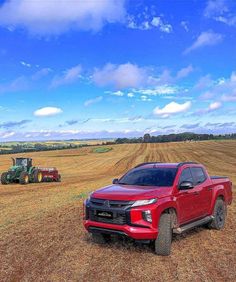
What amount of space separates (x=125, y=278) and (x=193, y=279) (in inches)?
43.6

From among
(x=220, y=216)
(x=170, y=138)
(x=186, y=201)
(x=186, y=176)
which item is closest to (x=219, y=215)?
(x=220, y=216)

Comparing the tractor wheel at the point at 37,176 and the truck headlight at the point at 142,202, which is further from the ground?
the truck headlight at the point at 142,202

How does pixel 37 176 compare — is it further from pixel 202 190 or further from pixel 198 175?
pixel 202 190

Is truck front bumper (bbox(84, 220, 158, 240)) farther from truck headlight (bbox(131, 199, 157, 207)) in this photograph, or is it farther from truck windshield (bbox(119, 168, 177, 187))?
truck windshield (bbox(119, 168, 177, 187))

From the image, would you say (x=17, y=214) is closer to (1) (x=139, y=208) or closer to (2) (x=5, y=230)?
(2) (x=5, y=230)

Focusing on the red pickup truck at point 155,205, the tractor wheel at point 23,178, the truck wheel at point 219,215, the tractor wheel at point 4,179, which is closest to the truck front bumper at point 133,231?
the red pickup truck at point 155,205

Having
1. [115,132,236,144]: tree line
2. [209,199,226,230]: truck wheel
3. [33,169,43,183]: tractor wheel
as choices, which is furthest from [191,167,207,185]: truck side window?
[115,132,236,144]: tree line

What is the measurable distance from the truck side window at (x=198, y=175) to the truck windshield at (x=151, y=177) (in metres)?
0.90

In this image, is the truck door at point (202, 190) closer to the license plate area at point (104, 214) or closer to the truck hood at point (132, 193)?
the truck hood at point (132, 193)

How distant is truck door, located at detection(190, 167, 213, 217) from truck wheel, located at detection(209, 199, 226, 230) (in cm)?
43

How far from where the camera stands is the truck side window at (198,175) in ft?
33.7

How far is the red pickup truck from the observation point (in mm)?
8055

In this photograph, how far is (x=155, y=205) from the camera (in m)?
8.14

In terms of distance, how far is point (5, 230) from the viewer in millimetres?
10859
